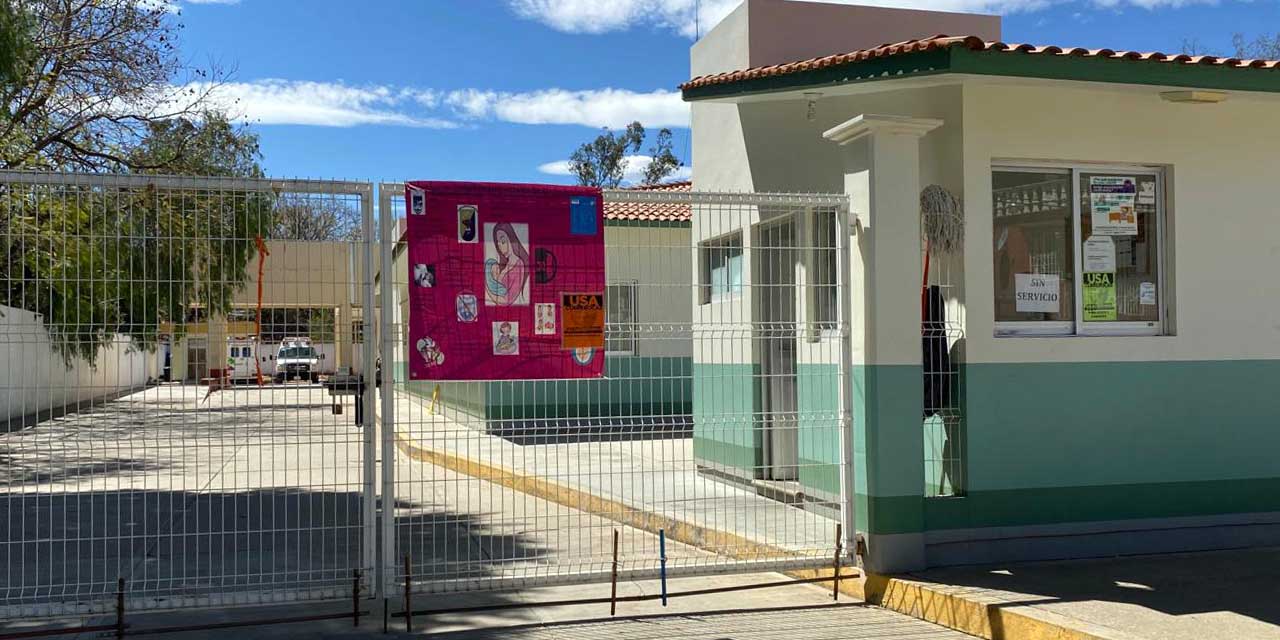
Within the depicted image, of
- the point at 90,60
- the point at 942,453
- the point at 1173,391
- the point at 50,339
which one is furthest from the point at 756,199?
the point at 90,60

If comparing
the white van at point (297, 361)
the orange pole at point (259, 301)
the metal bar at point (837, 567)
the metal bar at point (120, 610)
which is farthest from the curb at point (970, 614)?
the metal bar at point (120, 610)

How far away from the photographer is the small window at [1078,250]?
7.42 m

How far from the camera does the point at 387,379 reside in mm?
5758

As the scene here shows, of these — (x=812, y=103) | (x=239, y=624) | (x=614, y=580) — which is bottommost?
(x=239, y=624)

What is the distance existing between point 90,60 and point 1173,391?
15739 millimetres

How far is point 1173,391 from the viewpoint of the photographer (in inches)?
296

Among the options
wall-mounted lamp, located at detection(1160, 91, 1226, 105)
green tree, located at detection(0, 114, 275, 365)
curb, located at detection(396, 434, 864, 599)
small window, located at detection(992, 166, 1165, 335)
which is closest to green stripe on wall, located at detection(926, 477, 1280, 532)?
curb, located at detection(396, 434, 864, 599)

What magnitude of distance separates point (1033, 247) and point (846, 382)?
1.91 m

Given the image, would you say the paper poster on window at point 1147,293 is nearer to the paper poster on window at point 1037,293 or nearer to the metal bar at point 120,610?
the paper poster on window at point 1037,293

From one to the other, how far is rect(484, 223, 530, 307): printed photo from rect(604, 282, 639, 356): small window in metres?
0.55

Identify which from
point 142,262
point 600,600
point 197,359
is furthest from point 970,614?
point 142,262

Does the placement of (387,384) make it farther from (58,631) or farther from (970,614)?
(970,614)

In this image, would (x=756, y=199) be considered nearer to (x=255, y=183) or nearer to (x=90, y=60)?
(x=255, y=183)

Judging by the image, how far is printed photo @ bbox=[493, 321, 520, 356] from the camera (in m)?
6.23
